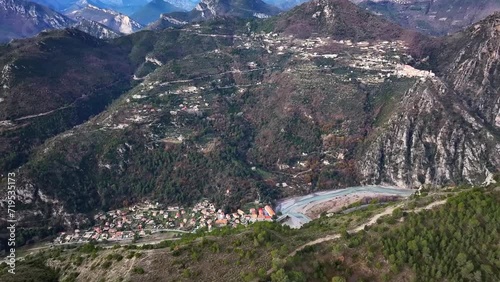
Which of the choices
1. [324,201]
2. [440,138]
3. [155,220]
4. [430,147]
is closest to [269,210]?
[324,201]

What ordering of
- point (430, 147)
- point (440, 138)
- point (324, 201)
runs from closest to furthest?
point (324, 201) < point (440, 138) < point (430, 147)

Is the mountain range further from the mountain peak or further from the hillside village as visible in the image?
the hillside village

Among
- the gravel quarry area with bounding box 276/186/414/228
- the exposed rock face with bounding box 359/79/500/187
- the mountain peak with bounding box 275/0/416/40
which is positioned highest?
the mountain peak with bounding box 275/0/416/40

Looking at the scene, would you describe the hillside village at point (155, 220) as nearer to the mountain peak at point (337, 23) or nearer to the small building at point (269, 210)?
the small building at point (269, 210)

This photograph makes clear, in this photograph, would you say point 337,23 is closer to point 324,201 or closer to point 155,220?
point 324,201

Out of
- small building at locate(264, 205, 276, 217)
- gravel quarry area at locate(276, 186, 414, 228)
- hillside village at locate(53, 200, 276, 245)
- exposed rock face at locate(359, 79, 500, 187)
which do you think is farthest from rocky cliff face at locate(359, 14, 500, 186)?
hillside village at locate(53, 200, 276, 245)

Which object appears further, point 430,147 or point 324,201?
point 430,147
